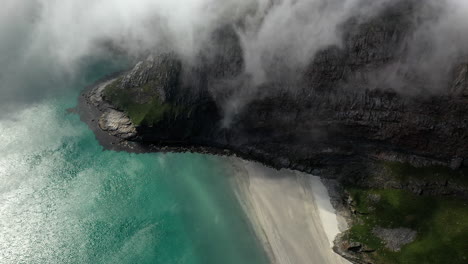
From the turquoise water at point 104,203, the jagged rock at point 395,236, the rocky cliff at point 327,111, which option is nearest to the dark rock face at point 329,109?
the rocky cliff at point 327,111

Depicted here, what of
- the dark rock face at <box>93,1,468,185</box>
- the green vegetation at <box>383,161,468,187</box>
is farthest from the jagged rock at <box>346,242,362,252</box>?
the green vegetation at <box>383,161,468,187</box>

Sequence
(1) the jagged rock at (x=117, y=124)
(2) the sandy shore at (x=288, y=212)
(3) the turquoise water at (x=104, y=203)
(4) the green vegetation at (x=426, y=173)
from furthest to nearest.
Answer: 1. (1) the jagged rock at (x=117, y=124)
2. (4) the green vegetation at (x=426, y=173)
3. (2) the sandy shore at (x=288, y=212)
4. (3) the turquoise water at (x=104, y=203)

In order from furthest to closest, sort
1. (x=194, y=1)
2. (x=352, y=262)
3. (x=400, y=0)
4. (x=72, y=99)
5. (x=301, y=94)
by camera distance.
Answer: (x=72, y=99) → (x=194, y=1) → (x=301, y=94) → (x=400, y=0) → (x=352, y=262)

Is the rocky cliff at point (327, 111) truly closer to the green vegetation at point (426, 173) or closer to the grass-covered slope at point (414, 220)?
the green vegetation at point (426, 173)

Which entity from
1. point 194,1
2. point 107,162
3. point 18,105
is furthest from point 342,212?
point 18,105

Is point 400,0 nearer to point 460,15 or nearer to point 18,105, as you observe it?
point 460,15
